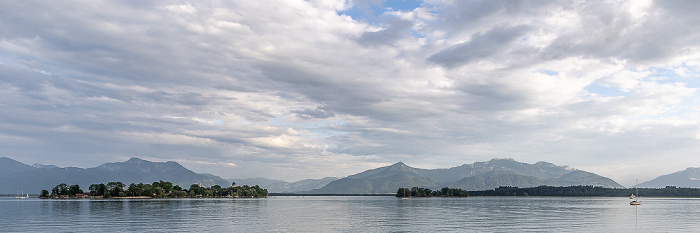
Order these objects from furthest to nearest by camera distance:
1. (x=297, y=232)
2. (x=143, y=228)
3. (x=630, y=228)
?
(x=630, y=228) → (x=143, y=228) → (x=297, y=232)

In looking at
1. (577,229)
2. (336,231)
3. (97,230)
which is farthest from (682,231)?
(97,230)

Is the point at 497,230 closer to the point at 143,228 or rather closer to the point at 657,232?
the point at 657,232

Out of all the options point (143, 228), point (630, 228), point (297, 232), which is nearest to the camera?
point (297, 232)

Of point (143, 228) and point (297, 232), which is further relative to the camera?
point (143, 228)

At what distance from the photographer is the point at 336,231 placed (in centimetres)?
7500

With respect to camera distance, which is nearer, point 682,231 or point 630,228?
point 682,231

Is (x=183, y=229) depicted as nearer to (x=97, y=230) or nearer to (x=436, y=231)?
(x=97, y=230)

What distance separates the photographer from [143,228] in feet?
255

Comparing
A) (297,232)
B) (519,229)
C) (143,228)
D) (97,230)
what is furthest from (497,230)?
(97,230)

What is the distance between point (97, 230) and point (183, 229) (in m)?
12.6

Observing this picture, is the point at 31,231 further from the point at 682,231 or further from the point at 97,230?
the point at 682,231

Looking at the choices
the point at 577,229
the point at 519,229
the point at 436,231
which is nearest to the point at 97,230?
the point at 436,231

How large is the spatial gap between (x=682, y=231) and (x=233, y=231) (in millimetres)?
69041

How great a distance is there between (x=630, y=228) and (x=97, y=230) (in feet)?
284
